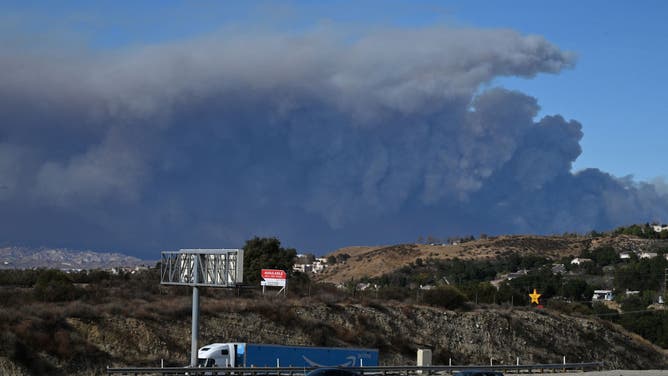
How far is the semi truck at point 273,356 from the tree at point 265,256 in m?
47.6

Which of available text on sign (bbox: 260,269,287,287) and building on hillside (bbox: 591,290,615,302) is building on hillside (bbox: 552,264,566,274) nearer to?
building on hillside (bbox: 591,290,615,302)

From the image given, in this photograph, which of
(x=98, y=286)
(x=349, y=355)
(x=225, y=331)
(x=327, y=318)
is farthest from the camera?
(x=98, y=286)

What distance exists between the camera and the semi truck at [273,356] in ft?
174

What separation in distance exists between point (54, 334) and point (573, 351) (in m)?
50.3

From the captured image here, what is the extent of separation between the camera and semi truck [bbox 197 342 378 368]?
53.0 m

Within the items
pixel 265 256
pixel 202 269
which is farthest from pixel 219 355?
pixel 265 256

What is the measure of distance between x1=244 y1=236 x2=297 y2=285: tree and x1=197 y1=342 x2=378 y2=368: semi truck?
47.6m

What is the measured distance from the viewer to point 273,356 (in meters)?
54.5

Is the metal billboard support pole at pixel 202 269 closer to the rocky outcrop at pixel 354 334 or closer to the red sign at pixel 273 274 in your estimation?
the rocky outcrop at pixel 354 334

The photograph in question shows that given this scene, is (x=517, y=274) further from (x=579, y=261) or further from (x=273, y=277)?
(x=273, y=277)

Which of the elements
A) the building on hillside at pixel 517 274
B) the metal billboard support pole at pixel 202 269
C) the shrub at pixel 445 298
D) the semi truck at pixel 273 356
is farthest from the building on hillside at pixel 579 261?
the metal billboard support pole at pixel 202 269

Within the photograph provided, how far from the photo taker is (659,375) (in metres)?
64.9

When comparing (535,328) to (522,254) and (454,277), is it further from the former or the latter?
(522,254)

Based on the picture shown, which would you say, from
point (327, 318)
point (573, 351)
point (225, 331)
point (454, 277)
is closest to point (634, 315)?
point (573, 351)
